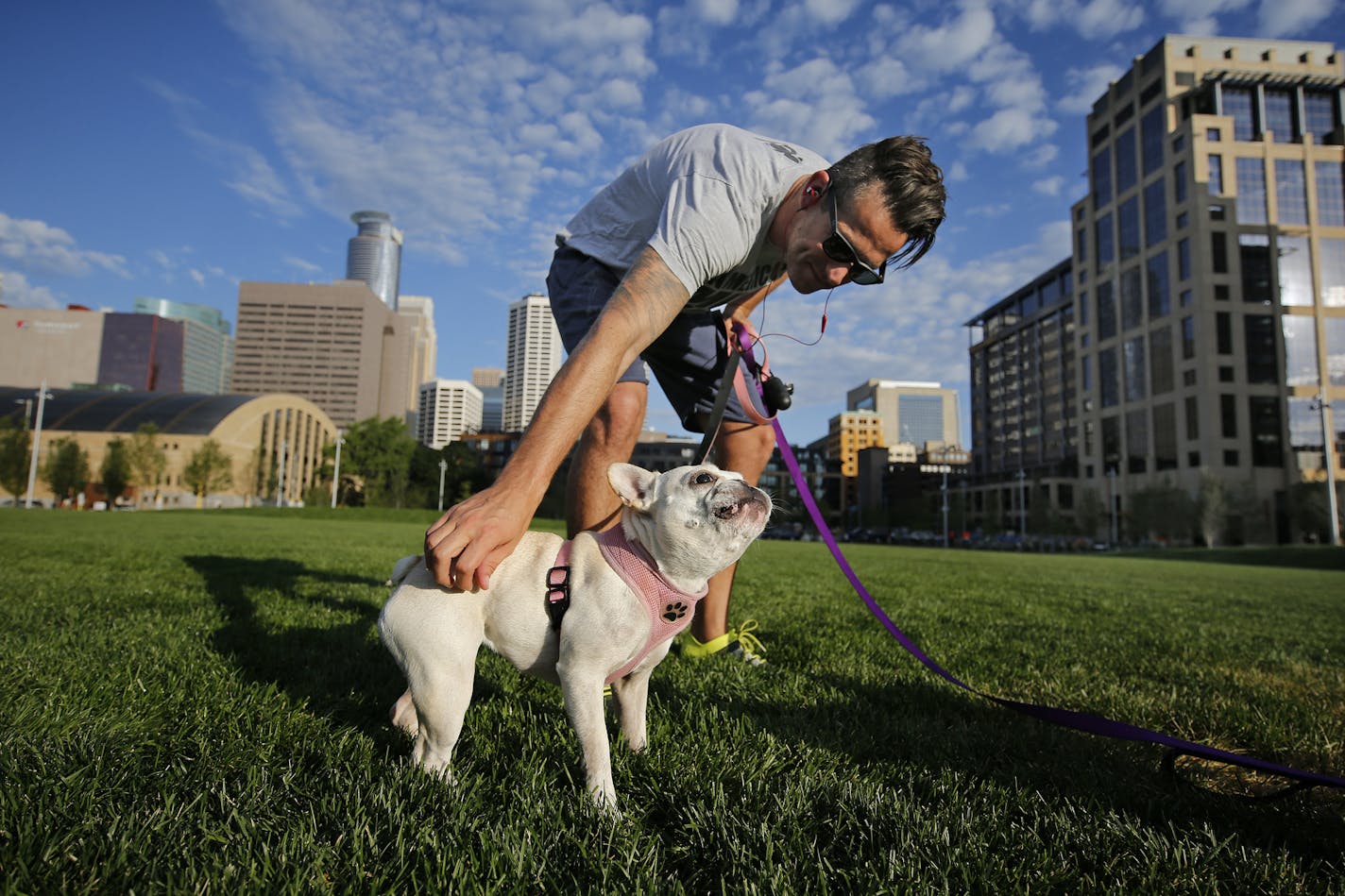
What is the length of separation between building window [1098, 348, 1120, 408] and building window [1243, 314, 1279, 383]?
13386 millimetres

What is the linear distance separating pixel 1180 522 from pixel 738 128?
6804 centimetres

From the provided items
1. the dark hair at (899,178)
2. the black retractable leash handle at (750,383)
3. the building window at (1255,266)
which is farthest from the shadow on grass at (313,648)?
the building window at (1255,266)

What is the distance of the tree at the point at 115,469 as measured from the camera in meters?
53.7

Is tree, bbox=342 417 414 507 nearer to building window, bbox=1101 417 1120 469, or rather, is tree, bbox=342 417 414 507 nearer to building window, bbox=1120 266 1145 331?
building window, bbox=1101 417 1120 469

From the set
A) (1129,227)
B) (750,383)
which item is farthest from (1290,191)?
(750,383)

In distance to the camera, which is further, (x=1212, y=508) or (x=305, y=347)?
(x=305, y=347)

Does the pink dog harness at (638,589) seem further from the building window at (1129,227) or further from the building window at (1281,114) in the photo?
the building window at (1281,114)

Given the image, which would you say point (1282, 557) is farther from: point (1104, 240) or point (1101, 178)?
point (1101, 178)

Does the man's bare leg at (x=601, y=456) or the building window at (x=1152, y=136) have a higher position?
the building window at (x=1152, y=136)

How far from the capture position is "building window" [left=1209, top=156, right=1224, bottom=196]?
69.9 metres

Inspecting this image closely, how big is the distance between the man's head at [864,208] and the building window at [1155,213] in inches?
3592

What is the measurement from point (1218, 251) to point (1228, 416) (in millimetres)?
17475

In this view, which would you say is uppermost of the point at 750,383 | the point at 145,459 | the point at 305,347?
the point at 305,347

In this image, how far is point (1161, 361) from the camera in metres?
72.9
